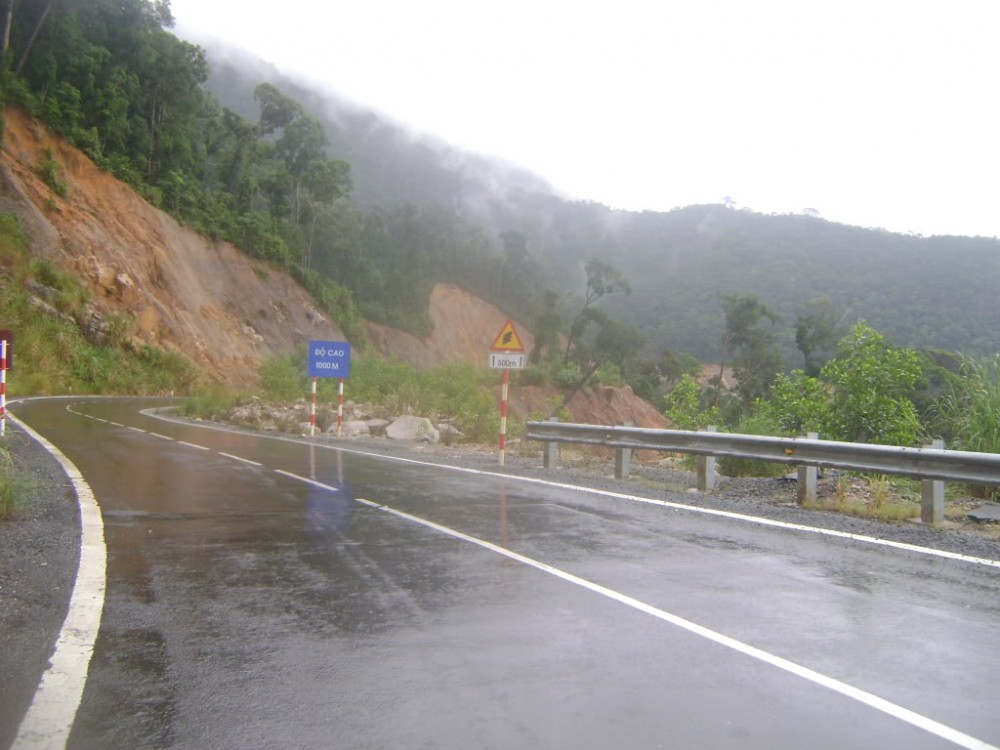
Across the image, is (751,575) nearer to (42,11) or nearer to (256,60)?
(42,11)

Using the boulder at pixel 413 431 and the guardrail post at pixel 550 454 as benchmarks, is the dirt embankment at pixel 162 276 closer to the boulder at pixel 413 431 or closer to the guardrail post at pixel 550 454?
the boulder at pixel 413 431

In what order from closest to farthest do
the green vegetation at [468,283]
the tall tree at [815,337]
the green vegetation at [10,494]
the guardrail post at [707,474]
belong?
the green vegetation at [10,494] < the guardrail post at [707,474] < the green vegetation at [468,283] < the tall tree at [815,337]

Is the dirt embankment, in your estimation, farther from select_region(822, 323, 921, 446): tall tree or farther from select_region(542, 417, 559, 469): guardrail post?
select_region(822, 323, 921, 446): tall tree

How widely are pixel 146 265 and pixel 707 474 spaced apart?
1847 inches

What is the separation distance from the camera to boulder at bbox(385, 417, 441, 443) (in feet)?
77.5

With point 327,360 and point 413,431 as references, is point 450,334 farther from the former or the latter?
point 413,431

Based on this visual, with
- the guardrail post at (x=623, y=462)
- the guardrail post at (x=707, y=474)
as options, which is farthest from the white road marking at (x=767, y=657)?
the guardrail post at (x=623, y=462)

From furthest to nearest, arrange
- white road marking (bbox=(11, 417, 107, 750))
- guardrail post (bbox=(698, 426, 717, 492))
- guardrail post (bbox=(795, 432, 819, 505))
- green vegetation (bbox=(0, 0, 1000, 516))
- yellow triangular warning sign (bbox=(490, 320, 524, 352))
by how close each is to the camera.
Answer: yellow triangular warning sign (bbox=(490, 320, 524, 352)), green vegetation (bbox=(0, 0, 1000, 516)), guardrail post (bbox=(698, 426, 717, 492)), guardrail post (bbox=(795, 432, 819, 505)), white road marking (bbox=(11, 417, 107, 750))

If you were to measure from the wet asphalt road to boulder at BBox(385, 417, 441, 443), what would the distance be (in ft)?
45.5

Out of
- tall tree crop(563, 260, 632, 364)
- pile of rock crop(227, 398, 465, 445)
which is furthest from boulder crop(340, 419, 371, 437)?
tall tree crop(563, 260, 632, 364)

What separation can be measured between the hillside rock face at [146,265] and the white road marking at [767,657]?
1777 inches

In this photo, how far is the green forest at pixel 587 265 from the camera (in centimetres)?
1577

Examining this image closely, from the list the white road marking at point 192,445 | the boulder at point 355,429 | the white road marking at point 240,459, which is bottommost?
the boulder at point 355,429

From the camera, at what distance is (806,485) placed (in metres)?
11.0
